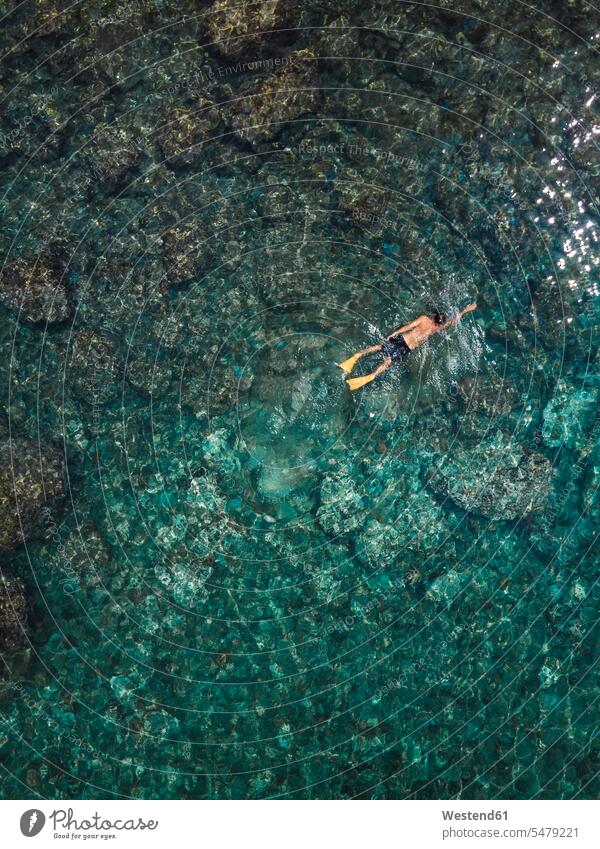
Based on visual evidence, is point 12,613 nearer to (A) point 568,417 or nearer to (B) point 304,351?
(B) point 304,351

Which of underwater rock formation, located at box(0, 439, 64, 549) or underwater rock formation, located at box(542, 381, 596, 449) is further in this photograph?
underwater rock formation, located at box(542, 381, 596, 449)

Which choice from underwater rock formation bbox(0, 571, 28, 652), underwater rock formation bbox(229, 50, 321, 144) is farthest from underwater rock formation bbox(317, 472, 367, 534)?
underwater rock formation bbox(229, 50, 321, 144)

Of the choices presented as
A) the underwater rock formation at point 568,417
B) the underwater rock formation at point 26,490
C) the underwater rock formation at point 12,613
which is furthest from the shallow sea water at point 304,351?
the underwater rock formation at point 26,490

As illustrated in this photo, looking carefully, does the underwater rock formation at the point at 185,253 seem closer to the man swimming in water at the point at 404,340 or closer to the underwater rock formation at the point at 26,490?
the man swimming in water at the point at 404,340

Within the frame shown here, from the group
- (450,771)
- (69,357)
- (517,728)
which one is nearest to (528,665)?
(517,728)

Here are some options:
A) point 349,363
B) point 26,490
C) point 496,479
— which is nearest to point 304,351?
point 349,363

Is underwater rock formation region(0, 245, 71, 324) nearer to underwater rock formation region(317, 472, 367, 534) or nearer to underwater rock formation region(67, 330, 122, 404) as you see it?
underwater rock formation region(67, 330, 122, 404)
